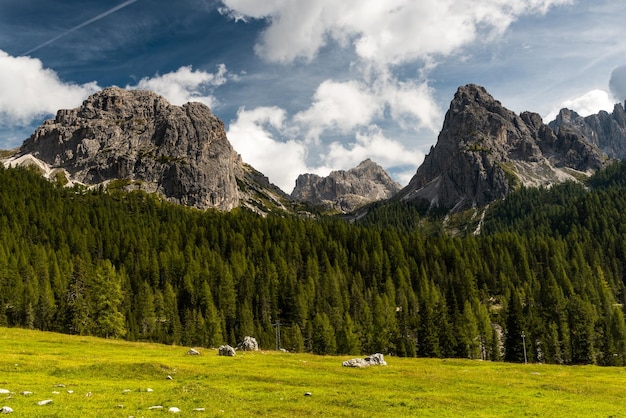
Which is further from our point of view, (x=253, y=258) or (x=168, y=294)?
(x=253, y=258)

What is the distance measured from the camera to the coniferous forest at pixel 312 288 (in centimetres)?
10425

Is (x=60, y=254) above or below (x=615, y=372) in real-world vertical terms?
above

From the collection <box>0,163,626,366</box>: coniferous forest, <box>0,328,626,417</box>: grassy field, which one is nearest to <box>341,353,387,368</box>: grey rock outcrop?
<box>0,328,626,417</box>: grassy field

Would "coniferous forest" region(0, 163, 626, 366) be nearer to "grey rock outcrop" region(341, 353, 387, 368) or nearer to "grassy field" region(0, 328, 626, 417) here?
"grey rock outcrop" region(341, 353, 387, 368)

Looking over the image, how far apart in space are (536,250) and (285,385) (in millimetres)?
185560

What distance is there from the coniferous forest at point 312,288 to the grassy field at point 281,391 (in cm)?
5470

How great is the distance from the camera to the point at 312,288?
460 feet

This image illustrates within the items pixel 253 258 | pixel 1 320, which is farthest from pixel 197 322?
pixel 253 258

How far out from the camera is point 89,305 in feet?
313

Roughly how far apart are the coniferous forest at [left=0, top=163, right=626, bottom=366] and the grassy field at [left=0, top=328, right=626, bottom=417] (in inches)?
2153

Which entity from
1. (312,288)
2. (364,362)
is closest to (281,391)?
(364,362)

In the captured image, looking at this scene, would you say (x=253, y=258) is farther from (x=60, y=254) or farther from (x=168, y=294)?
(x=60, y=254)

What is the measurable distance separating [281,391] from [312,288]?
4245 inches

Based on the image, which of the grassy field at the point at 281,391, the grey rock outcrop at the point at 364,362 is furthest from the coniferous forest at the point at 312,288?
the grassy field at the point at 281,391
